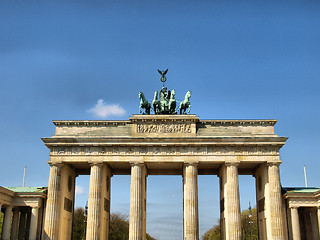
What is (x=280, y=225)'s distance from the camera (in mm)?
40469

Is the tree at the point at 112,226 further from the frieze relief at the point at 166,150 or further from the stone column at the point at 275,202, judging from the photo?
the stone column at the point at 275,202

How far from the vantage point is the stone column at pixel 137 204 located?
40812mm

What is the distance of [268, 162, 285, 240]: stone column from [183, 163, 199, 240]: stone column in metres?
8.43

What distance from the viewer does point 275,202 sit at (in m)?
41.2

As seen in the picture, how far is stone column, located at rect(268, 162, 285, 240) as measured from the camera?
133 feet

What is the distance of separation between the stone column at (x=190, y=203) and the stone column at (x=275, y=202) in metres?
8.43

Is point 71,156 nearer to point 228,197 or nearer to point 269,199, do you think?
point 228,197

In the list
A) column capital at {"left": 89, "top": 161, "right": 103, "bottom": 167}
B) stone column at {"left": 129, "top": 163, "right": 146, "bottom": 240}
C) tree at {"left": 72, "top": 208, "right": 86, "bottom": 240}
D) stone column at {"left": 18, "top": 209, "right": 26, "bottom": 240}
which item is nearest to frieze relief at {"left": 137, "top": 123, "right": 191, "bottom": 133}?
stone column at {"left": 129, "top": 163, "right": 146, "bottom": 240}

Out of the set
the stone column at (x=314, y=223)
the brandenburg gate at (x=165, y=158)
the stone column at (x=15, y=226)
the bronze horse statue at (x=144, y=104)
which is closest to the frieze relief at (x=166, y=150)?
the brandenburg gate at (x=165, y=158)

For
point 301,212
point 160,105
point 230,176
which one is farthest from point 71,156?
point 301,212

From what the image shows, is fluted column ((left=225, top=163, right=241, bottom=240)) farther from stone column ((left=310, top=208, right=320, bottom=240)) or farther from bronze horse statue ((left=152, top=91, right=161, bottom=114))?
bronze horse statue ((left=152, top=91, right=161, bottom=114))

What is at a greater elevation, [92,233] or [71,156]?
[71,156]

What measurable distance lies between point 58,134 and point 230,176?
2144cm

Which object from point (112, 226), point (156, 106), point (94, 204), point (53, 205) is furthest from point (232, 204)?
point (112, 226)
